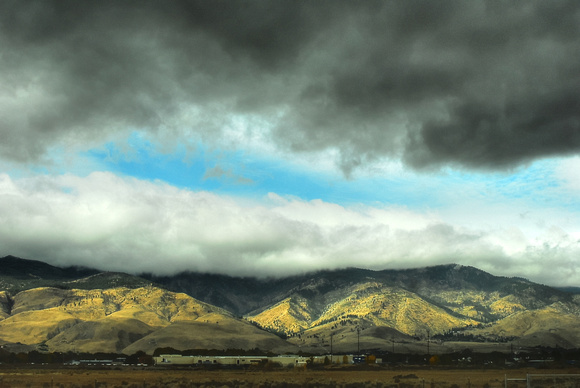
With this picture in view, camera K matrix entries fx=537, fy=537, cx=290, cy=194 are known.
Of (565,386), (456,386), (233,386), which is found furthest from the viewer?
(233,386)

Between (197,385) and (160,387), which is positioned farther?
(197,385)

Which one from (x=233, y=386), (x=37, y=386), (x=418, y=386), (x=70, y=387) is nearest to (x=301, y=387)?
(x=233, y=386)

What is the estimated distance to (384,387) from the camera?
8194 cm

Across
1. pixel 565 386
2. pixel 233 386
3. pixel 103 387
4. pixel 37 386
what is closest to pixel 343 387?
pixel 233 386

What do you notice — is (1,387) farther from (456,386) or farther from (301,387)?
(456,386)

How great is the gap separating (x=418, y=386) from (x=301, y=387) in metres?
18.6

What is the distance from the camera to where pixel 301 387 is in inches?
3118

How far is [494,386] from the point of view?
79625mm

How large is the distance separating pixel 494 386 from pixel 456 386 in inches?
Answer: 234

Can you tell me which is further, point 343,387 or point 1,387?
point 343,387

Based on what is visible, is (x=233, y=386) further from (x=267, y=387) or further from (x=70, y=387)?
(x=70, y=387)

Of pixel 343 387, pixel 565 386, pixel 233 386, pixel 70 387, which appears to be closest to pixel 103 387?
pixel 70 387

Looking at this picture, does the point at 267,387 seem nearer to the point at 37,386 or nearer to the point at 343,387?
the point at 343,387

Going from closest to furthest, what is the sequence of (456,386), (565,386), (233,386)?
(565,386), (456,386), (233,386)
